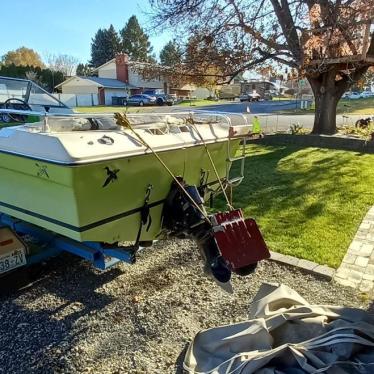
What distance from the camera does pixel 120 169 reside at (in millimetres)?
3129

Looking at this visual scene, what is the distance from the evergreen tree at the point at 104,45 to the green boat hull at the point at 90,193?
7173 centimetres

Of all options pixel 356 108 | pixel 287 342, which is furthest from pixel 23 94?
pixel 356 108

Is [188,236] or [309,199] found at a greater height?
[188,236]

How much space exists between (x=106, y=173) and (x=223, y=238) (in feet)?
3.41

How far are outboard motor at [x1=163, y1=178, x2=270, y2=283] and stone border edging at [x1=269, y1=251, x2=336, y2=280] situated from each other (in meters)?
1.01

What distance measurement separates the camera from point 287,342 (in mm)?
2516

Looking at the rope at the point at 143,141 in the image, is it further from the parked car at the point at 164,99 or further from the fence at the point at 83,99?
the fence at the point at 83,99

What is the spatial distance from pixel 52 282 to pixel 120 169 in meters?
1.54

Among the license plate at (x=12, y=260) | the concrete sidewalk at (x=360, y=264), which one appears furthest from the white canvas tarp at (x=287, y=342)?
the license plate at (x=12, y=260)

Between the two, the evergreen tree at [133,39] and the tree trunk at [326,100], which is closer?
the tree trunk at [326,100]

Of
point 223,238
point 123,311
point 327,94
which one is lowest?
point 123,311

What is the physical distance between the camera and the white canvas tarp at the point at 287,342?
224 centimetres

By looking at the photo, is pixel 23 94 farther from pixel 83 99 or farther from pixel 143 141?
pixel 83 99

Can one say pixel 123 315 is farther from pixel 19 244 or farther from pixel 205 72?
pixel 205 72
